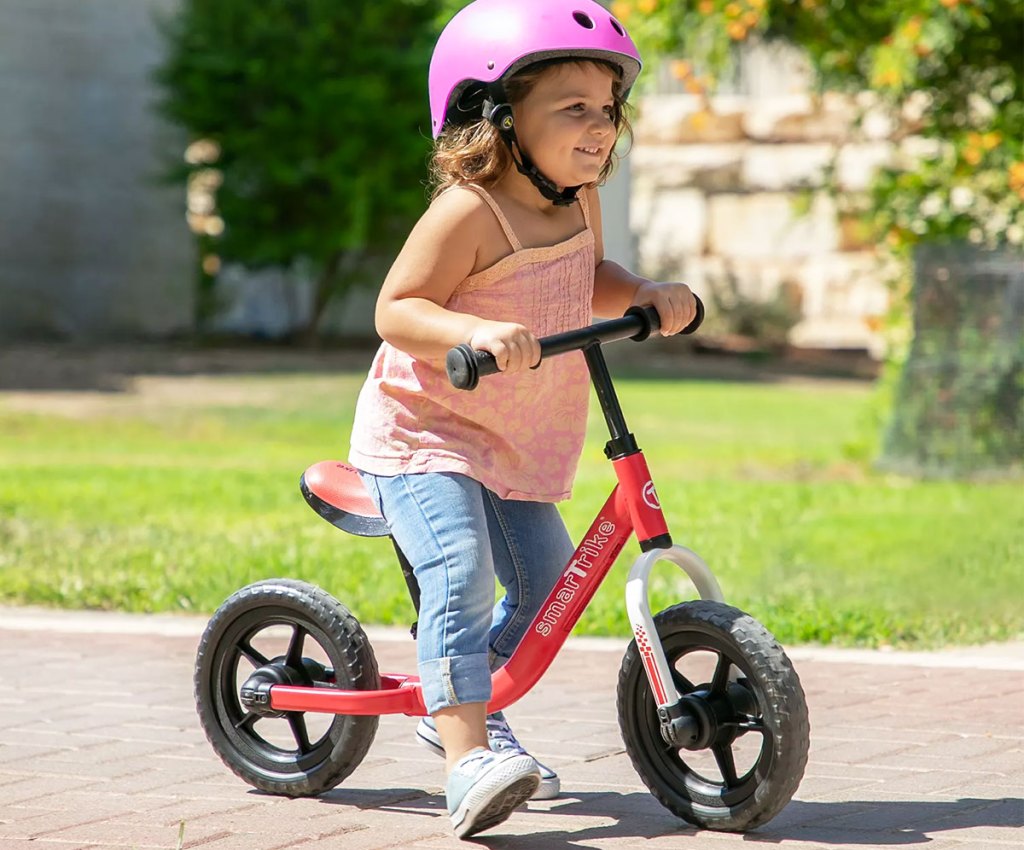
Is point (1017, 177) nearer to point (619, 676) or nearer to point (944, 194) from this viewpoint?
point (944, 194)

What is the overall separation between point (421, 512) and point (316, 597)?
1.52 feet

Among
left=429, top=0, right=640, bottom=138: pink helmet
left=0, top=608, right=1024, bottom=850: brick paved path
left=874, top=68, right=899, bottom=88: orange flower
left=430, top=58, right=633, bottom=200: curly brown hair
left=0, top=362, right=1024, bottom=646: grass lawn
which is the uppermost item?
left=874, top=68, right=899, bottom=88: orange flower

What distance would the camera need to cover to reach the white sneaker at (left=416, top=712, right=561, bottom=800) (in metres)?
3.94

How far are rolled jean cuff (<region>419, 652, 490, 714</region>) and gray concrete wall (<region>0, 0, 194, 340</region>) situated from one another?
19609 mm

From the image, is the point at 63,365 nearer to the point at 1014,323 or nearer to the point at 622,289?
the point at 1014,323

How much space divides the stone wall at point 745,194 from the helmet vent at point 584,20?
2320 cm

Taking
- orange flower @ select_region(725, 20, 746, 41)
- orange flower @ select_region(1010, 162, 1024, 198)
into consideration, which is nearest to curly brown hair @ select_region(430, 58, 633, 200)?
orange flower @ select_region(1010, 162, 1024, 198)

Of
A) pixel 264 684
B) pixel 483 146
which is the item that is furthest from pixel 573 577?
pixel 483 146

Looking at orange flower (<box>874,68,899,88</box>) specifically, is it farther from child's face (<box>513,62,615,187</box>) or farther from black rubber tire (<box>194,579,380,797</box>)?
black rubber tire (<box>194,579,380,797</box>)

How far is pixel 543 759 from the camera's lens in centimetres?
440

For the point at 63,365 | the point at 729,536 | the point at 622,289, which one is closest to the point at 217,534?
the point at 729,536

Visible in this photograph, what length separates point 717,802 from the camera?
3672 mm

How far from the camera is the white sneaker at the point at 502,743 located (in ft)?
12.9

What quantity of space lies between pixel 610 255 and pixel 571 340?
1912cm
